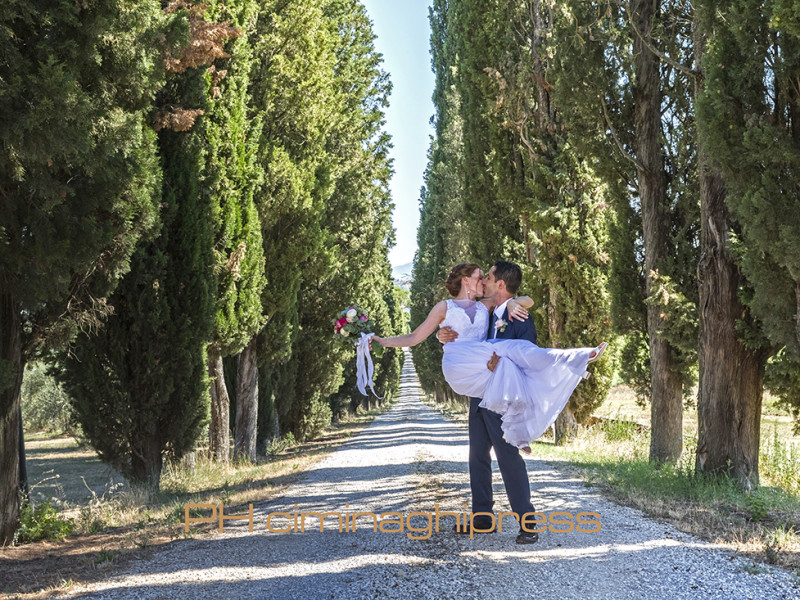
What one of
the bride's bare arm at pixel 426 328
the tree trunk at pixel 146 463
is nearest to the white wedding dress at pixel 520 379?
the bride's bare arm at pixel 426 328

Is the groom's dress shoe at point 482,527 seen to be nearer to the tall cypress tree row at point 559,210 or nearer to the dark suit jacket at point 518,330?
the dark suit jacket at point 518,330

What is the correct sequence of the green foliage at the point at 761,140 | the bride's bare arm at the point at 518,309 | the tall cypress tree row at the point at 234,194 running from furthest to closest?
the tall cypress tree row at the point at 234,194, the green foliage at the point at 761,140, the bride's bare arm at the point at 518,309

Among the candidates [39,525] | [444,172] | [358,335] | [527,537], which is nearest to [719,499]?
[527,537]

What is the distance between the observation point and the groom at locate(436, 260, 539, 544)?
543 centimetres

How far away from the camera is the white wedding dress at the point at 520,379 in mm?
5230

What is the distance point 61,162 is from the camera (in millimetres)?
5895

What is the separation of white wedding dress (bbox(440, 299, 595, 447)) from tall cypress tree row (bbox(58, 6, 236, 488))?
5.57 m

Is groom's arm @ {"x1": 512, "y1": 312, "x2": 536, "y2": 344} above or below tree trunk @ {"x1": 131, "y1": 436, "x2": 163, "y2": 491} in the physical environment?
above

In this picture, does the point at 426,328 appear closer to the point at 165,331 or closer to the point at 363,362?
the point at 363,362

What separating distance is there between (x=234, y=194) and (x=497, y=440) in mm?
8037

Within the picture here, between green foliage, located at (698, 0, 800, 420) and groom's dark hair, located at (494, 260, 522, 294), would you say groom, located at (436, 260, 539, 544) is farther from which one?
green foliage, located at (698, 0, 800, 420)

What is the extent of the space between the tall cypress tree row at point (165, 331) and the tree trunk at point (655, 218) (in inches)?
248

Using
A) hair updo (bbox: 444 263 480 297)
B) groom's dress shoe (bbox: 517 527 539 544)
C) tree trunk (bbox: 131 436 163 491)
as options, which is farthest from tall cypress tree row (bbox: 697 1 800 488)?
tree trunk (bbox: 131 436 163 491)

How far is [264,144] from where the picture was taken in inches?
572
